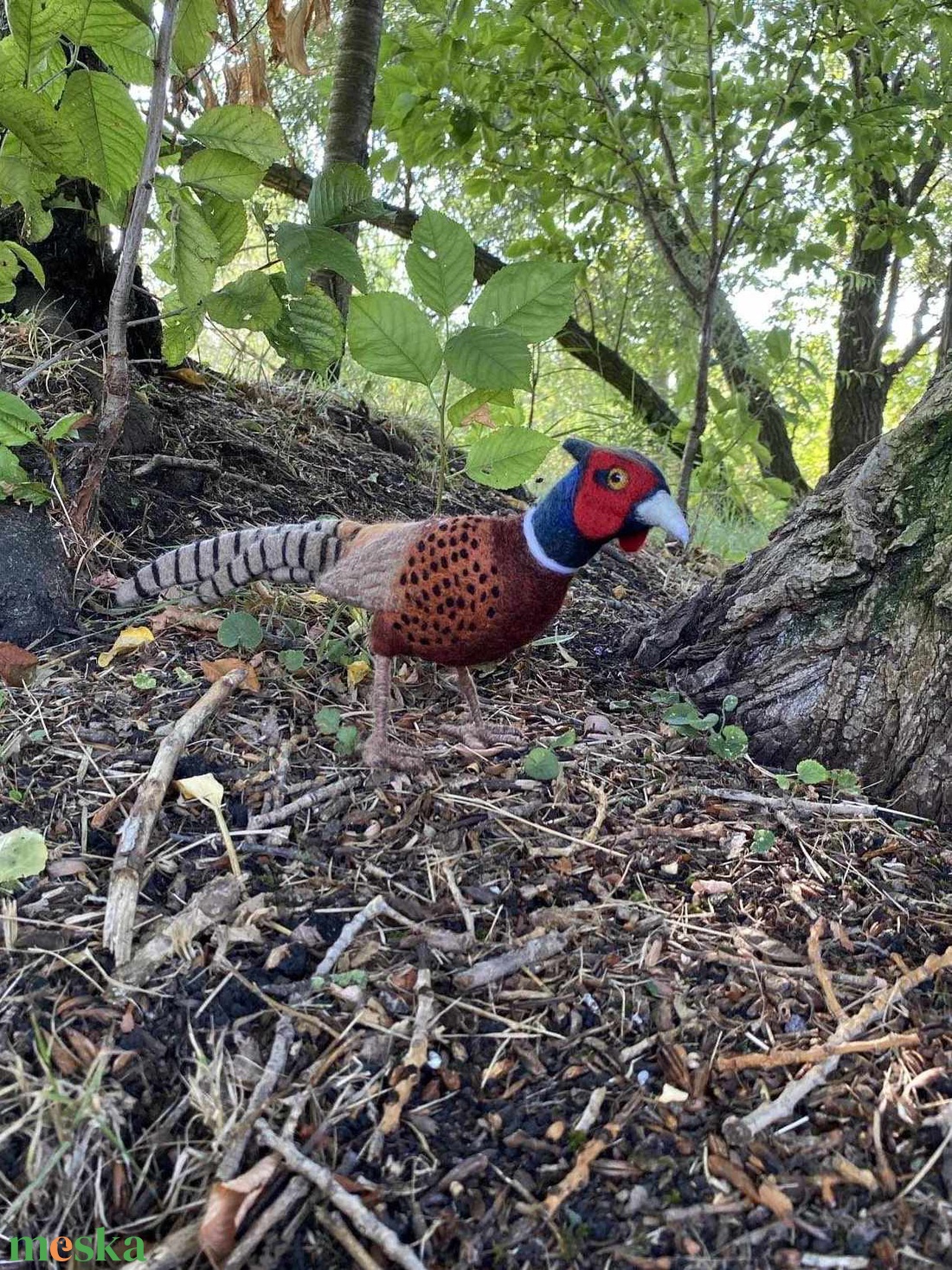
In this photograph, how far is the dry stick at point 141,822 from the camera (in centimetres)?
136

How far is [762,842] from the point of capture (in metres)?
1.66

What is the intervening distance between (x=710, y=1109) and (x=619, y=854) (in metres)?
0.51

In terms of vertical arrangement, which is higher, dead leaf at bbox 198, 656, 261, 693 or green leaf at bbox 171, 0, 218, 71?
green leaf at bbox 171, 0, 218, 71

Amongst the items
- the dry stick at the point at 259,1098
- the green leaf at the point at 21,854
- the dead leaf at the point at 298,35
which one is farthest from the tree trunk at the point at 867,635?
the dead leaf at the point at 298,35

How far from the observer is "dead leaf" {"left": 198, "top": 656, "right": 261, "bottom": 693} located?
76.9 inches

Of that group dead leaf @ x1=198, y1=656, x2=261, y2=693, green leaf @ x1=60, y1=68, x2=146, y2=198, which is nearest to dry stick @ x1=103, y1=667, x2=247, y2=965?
dead leaf @ x1=198, y1=656, x2=261, y2=693

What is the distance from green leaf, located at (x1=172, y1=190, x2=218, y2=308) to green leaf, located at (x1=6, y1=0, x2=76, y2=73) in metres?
0.37

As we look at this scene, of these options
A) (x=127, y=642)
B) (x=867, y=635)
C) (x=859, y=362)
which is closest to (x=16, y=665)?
(x=127, y=642)

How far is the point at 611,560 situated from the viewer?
131 inches

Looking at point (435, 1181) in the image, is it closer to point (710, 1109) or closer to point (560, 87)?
point (710, 1109)

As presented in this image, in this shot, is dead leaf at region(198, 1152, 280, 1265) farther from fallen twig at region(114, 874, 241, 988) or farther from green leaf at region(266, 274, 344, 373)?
green leaf at region(266, 274, 344, 373)

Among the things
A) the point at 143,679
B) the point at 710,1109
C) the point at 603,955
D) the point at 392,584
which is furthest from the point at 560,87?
the point at 710,1109

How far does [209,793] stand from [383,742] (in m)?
0.35

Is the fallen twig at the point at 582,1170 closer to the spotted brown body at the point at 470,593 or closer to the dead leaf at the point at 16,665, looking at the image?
the spotted brown body at the point at 470,593
